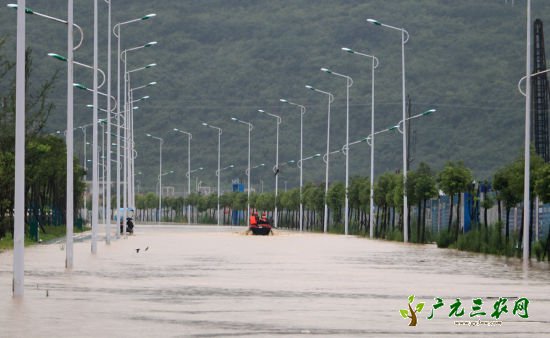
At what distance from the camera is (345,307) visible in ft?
73.1

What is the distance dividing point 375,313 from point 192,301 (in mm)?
3557

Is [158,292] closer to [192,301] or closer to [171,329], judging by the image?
[192,301]

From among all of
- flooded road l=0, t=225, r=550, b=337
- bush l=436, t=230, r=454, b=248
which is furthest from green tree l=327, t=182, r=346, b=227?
flooded road l=0, t=225, r=550, b=337

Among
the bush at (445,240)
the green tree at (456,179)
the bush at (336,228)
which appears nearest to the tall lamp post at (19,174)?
the bush at (445,240)

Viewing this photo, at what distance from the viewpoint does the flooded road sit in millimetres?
18344

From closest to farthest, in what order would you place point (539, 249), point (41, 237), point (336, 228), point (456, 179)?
point (539, 249) < point (456, 179) < point (41, 237) < point (336, 228)

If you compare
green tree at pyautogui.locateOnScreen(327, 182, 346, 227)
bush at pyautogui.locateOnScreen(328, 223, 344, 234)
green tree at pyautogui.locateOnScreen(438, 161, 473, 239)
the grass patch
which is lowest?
bush at pyautogui.locateOnScreen(328, 223, 344, 234)

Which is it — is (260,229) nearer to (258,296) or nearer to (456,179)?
(456,179)

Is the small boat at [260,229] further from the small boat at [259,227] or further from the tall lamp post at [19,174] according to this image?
the tall lamp post at [19,174]

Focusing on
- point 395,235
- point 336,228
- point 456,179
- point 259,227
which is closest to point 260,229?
point 259,227

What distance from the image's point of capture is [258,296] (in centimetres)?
2484

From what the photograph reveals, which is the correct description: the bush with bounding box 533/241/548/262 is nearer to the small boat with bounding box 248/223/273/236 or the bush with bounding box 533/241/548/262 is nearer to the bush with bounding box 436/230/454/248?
the bush with bounding box 436/230/454/248

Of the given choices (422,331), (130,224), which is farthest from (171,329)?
(130,224)

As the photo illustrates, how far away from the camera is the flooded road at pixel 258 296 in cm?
1834
